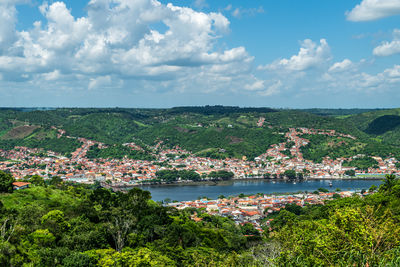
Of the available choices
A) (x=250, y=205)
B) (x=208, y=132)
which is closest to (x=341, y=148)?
(x=208, y=132)

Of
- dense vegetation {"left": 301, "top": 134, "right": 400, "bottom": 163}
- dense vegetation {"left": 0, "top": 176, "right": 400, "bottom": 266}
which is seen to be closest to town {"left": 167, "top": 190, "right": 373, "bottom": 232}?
dense vegetation {"left": 0, "top": 176, "right": 400, "bottom": 266}

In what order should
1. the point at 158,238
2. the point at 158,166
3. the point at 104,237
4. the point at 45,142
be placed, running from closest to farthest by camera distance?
the point at 104,237, the point at 158,238, the point at 158,166, the point at 45,142

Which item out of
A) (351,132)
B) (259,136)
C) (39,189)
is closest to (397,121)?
(351,132)

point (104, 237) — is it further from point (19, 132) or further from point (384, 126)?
point (384, 126)

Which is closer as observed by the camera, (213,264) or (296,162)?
(213,264)

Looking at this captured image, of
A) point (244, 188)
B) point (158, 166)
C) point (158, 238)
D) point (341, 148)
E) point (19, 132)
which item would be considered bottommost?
point (244, 188)

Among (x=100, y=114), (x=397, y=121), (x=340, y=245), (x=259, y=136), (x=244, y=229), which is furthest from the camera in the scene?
(x=100, y=114)

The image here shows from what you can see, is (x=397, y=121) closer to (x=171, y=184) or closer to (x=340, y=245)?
(x=171, y=184)
